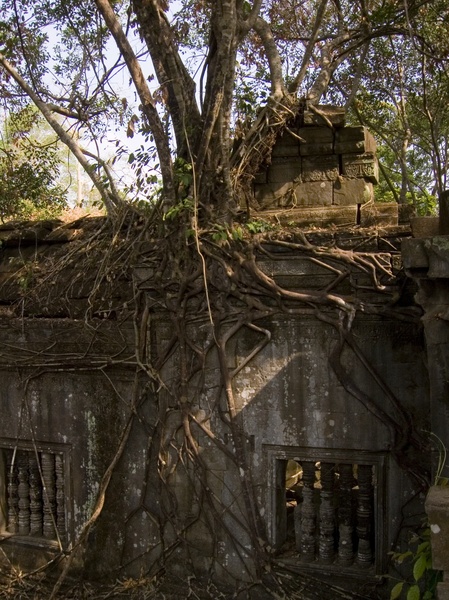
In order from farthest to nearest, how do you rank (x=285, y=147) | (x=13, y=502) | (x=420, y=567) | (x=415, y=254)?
(x=13, y=502) < (x=285, y=147) < (x=415, y=254) < (x=420, y=567)

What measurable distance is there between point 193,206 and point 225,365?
3.86 feet

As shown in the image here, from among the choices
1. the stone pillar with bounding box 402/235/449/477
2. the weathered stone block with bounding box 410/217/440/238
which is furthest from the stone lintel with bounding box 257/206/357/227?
the stone pillar with bounding box 402/235/449/477

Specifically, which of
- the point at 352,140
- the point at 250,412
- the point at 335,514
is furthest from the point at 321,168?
the point at 335,514

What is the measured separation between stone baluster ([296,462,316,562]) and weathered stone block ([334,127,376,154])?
7.78 feet

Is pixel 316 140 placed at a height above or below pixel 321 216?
above

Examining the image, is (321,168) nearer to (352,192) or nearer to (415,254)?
(352,192)

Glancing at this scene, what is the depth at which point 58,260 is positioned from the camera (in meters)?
5.77

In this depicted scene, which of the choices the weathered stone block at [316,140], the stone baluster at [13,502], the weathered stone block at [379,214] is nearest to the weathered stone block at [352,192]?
the weathered stone block at [379,214]

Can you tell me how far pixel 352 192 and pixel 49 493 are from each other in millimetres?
3422

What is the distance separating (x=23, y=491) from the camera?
216 inches

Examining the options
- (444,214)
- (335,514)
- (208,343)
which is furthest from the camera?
(208,343)

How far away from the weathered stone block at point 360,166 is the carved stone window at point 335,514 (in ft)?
6.89

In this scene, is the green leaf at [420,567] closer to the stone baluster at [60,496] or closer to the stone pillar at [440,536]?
the stone pillar at [440,536]

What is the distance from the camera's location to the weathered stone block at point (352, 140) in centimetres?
502
